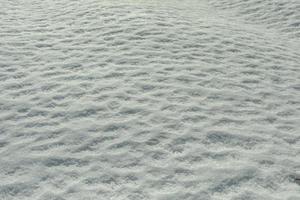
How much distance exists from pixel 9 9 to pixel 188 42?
4709mm

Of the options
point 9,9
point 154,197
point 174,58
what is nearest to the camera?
point 154,197

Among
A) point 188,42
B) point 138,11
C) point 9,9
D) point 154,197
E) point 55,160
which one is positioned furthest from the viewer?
point 9,9

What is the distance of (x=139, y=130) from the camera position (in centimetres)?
613

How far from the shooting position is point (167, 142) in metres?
5.91

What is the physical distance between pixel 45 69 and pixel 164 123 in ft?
8.39

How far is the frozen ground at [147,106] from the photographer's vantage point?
5.23 metres

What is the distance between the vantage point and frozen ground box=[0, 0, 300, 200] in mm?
5230

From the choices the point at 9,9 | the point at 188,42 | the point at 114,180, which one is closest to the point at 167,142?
the point at 114,180

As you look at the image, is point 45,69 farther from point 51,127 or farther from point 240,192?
point 240,192

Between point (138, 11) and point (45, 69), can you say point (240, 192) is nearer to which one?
point (45, 69)

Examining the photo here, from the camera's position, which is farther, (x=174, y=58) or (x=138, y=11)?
(x=138, y=11)

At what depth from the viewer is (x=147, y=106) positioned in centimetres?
673

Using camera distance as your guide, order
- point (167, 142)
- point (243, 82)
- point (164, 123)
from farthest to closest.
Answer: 1. point (243, 82)
2. point (164, 123)
3. point (167, 142)

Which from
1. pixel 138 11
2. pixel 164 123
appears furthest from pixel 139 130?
pixel 138 11
